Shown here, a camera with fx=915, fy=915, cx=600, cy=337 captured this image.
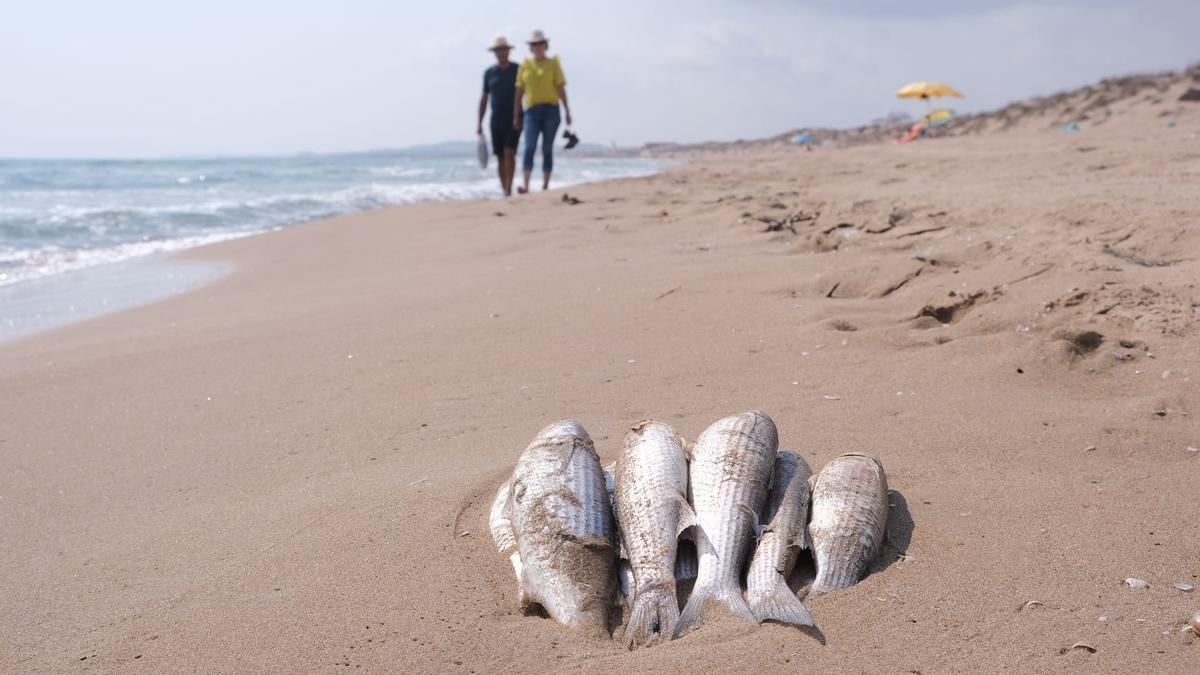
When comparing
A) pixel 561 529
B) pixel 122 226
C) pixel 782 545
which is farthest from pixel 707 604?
pixel 122 226

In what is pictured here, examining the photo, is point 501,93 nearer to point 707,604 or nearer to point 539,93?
point 539,93

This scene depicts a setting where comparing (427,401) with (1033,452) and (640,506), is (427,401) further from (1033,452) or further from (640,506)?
(1033,452)

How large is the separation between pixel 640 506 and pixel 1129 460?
5.95ft

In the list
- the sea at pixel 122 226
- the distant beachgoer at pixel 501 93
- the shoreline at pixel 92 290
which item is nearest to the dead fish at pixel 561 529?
the shoreline at pixel 92 290

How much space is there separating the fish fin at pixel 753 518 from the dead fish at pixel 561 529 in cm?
40

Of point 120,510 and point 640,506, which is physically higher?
point 640,506

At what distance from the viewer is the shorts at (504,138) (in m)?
13.4

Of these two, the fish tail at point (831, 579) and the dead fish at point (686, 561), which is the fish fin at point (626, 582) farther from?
the fish tail at point (831, 579)

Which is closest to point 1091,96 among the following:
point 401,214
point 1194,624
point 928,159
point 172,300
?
point 928,159

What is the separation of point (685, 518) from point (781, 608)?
450 mm

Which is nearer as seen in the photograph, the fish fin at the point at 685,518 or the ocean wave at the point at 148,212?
the fish fin at the point at 685,518

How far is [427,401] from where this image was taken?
4.45 metres

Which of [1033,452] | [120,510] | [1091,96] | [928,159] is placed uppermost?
[1091,96]

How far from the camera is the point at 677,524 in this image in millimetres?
2727
